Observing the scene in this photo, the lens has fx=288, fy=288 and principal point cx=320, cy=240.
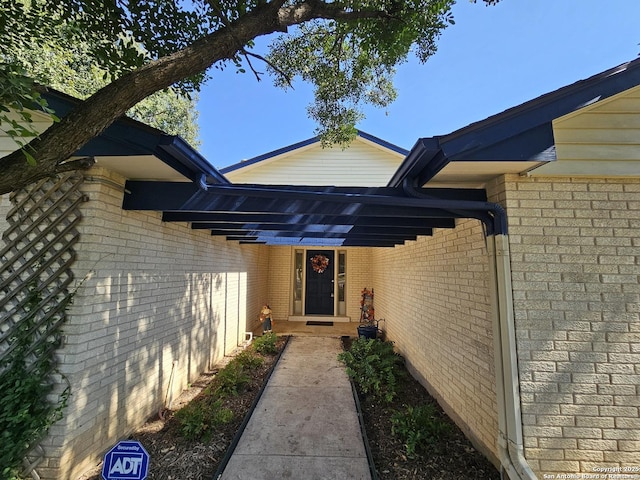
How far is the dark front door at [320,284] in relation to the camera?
33.1ft

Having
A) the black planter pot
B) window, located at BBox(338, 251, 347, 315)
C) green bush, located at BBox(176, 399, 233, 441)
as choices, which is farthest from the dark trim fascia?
window, located at BBox(338, 251, 347, 315)

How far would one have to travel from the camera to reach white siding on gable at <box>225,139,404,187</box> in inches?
321

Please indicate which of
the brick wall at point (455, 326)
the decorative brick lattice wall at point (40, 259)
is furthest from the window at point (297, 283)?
the decorative brick lattice wall at point (40, 259)

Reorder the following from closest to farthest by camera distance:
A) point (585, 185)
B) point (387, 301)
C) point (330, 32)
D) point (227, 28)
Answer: point (227, 28), point (585, 185), point (330, 32), point (387, 301)

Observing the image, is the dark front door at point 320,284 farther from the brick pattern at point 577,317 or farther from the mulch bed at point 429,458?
the brick pattern at point 577,317

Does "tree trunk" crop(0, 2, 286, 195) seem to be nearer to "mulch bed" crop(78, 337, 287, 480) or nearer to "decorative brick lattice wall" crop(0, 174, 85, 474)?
"decorative brick lattice wall" crop(0, 174, 85, 474)

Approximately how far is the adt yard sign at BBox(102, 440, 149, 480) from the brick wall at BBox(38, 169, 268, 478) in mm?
1192

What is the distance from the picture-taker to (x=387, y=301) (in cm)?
747

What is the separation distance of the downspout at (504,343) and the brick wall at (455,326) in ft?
0.97

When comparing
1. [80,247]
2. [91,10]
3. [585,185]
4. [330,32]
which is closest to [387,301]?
[585,185]

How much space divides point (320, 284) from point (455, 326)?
22.6 ft

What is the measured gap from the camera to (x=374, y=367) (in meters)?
5.11

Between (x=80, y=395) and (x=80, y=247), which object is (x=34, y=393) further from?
(x=80, y=247)

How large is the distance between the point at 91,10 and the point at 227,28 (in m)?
1.86
